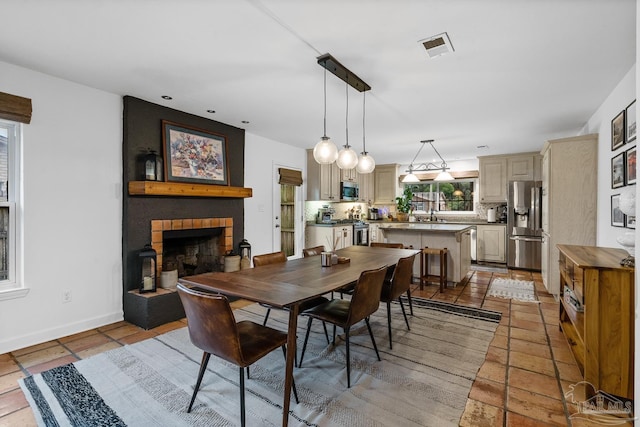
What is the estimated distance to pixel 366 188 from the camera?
7.88 metres

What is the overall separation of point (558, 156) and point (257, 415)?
4.28m

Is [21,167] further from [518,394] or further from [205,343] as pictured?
[518,394]

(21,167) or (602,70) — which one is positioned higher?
(602,70)

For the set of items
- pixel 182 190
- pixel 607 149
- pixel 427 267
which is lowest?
pixel 427 267

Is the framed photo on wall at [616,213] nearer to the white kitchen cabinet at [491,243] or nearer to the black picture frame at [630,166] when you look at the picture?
the black picture frame at [630,166]

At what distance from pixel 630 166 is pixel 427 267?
8.51 feet

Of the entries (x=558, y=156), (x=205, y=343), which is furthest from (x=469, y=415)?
(x=558, y=156)

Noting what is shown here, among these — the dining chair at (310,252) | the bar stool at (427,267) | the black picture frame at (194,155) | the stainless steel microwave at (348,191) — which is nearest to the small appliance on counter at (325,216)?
the stainless steel microwave at (348,191)

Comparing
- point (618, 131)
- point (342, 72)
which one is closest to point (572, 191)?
point (618, 131)

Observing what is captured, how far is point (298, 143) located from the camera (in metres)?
5.70

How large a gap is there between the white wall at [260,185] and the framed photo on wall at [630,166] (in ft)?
14.3

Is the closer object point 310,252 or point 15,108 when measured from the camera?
point 15,108

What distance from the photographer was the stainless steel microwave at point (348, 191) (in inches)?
268

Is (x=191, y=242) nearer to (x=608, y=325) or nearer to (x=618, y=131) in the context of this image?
(x=608, y=325)
